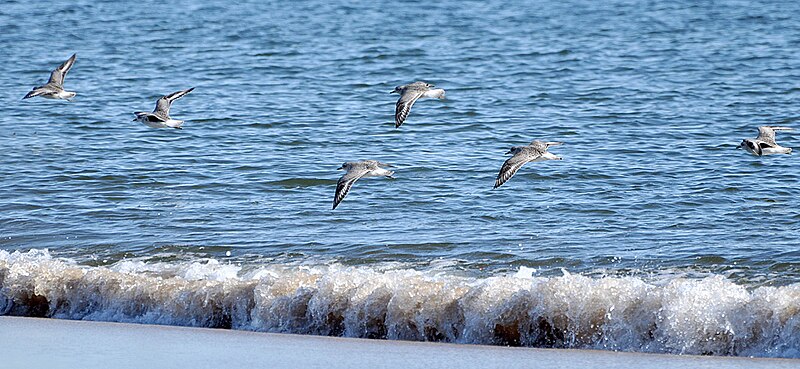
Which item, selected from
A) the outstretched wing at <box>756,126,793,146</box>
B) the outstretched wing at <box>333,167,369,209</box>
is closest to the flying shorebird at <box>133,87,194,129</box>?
the outstretched wing at <box>333,167,369,209</box>

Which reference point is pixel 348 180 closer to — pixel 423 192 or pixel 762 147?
pixel 423 192

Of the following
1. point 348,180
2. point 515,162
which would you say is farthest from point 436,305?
point 515,162

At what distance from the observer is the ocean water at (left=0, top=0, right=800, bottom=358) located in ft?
27.8

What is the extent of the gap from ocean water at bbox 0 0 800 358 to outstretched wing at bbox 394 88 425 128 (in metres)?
0.88

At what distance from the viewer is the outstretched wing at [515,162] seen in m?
10.8

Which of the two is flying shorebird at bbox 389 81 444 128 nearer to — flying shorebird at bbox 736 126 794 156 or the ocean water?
the ocean water

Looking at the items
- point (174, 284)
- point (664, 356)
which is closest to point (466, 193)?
point (174, 284)

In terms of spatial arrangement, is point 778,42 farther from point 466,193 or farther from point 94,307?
point 94,307

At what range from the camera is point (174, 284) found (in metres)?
9.24

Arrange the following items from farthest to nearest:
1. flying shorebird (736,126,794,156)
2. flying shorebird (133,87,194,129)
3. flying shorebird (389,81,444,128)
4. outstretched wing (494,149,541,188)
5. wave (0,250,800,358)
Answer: flying shorebird (133,87,194,129) → flying shorebird (389,81,444,128) → flying shorebird (736,126,794,156) → outstretched wing (494,149,541,188) → wave (0,250,800,358)

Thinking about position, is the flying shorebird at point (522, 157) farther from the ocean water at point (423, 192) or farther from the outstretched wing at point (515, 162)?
the ocean water at point (423, 192)

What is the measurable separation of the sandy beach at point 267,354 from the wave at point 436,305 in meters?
0.26

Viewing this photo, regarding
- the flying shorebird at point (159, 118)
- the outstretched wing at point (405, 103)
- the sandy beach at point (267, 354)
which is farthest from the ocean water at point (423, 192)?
the outstretched wing at point (405, 103)

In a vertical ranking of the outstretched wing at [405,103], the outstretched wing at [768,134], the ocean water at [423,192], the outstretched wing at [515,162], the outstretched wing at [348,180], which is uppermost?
the outstretched wing at [405,103]
